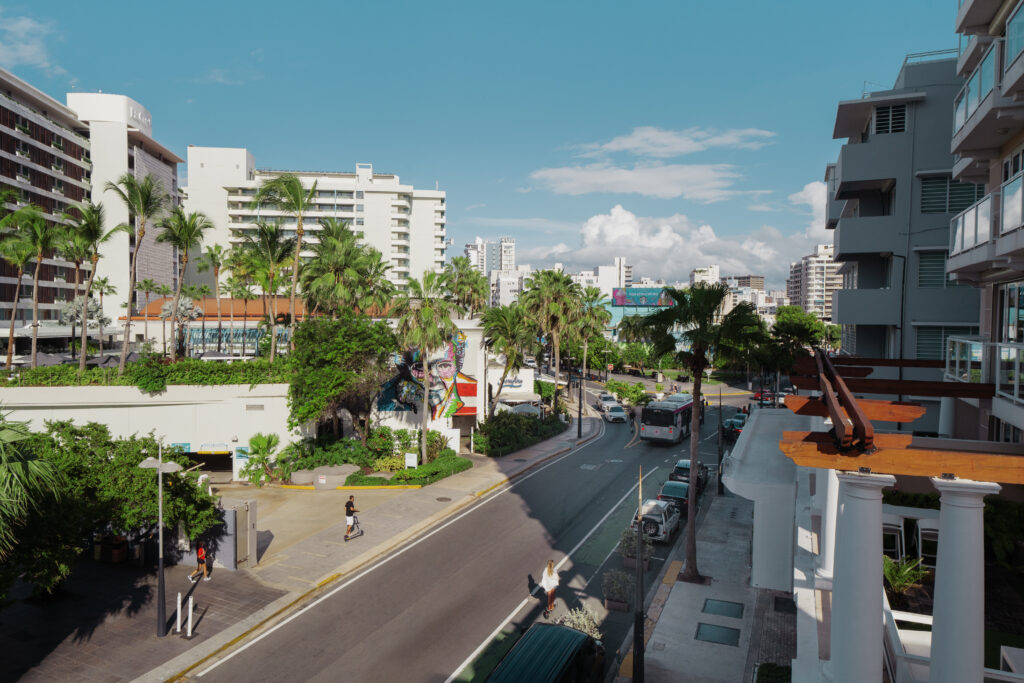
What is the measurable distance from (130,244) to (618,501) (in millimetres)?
78386

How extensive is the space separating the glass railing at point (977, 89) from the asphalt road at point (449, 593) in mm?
15696

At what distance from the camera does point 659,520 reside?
24594 millimetres

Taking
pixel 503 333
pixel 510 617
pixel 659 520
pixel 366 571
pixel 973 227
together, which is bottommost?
pixel 366 571

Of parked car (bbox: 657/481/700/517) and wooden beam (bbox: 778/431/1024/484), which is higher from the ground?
wooden beam (bbox: 778/431/1024/484)

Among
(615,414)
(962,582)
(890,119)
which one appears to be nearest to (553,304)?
(615,414)

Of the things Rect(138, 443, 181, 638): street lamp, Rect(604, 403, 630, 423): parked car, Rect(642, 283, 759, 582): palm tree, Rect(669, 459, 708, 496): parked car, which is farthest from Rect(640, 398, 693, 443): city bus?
Rect(138, 443, 181, 638): street lamp

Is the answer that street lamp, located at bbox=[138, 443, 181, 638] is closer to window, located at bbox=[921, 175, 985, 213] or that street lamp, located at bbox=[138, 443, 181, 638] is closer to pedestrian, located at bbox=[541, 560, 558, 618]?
pedestrian, located at bbox=[541, 560, 558, 618]

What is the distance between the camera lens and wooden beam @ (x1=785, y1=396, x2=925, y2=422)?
811 centimetres

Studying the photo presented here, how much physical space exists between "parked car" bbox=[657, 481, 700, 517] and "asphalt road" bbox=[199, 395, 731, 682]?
1.76 m

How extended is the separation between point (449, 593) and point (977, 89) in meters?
19.1

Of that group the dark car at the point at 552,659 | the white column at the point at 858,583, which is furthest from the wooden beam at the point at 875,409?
the dark car at the point at 552,659

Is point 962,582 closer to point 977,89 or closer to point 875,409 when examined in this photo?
point 875,409

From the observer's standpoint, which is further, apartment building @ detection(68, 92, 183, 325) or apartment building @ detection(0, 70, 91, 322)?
apartment building @ detection(68, 92, 183, 325)

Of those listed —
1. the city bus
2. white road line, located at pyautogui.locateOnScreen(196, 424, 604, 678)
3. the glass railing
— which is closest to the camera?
the glass railing
